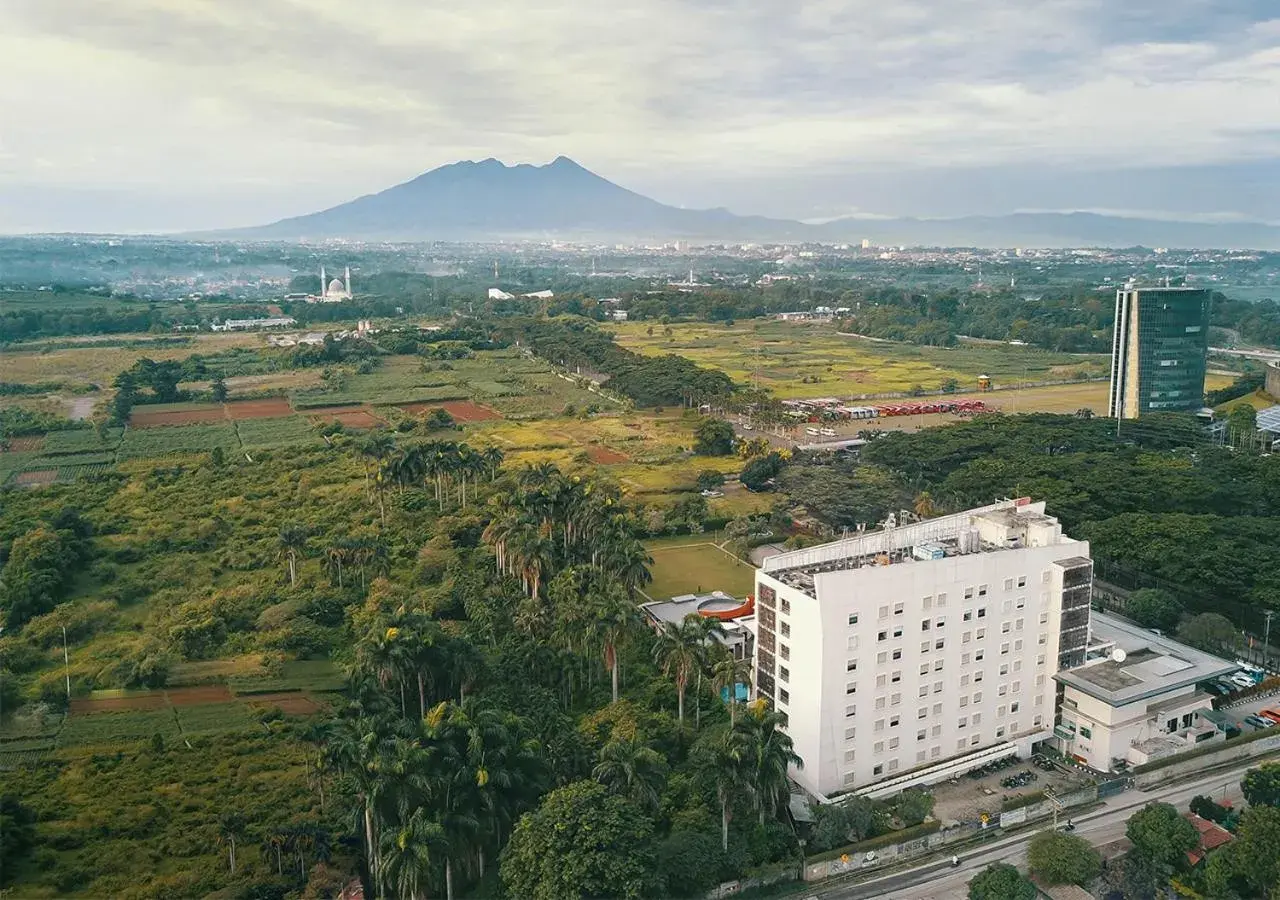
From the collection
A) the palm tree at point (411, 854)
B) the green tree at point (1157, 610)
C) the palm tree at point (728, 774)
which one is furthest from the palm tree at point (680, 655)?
the green tree at point (1157, 610)

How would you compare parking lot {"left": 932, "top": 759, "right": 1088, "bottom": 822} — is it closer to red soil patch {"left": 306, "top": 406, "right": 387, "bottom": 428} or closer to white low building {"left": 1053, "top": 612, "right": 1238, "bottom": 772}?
white low building {"left": 1053, "top": 612, "right": 1238, "bottom": 772}

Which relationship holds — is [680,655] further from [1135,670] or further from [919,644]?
[1135,670]

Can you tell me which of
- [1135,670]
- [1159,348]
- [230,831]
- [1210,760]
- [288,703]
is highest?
[1159,348]

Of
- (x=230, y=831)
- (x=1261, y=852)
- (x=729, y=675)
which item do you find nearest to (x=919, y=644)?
(x=729, y=675)

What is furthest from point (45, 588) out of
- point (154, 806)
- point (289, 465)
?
point (289, 465)

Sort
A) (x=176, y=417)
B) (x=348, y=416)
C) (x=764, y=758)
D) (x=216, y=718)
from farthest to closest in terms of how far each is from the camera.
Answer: (x=348, y=416) < (x=176, y=417) < (x=216, y=718) < (x=764, y=758)

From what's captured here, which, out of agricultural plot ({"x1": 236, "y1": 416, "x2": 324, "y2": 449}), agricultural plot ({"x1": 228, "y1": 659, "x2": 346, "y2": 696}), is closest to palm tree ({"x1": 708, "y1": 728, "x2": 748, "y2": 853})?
agricultural plot ({"x1": 228, "y1": 659, "x2": 346, "y2": 696})
